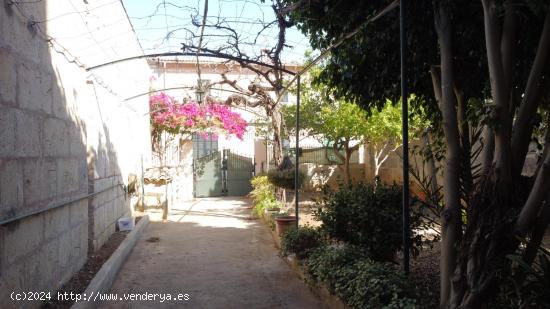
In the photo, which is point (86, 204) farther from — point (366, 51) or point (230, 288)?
point (366, 51)

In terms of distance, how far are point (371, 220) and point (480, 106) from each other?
2.18 m

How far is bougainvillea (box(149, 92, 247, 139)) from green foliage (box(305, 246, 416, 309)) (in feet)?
31.9

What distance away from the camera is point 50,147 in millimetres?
4219

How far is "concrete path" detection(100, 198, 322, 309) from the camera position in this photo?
4539 millimetres

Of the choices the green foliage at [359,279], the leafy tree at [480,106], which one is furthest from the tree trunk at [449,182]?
the green foliage at [359,279]

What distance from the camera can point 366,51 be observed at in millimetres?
4391

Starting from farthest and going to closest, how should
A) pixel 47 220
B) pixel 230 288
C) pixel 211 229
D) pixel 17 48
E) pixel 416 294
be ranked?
pixel 211 229
pixel 230 288
pixel 47 220
pixel 17 48
pixel 416 294

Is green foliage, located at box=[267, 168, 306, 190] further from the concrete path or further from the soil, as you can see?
the soil

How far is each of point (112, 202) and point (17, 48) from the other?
175 inches

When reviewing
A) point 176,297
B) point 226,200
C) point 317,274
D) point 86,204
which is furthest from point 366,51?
point 226,200

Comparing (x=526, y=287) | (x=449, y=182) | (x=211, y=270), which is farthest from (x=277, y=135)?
(x=526, y=287)

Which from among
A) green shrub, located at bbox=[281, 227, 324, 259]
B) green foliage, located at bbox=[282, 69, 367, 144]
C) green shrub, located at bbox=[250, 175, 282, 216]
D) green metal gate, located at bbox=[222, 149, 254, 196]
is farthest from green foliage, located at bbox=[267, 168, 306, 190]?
green metal gate, located at bbox=[222, 149, 254, 196]

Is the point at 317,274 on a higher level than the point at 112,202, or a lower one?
lower

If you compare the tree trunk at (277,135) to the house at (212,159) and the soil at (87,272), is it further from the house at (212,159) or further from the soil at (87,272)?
the house at (212,159)
